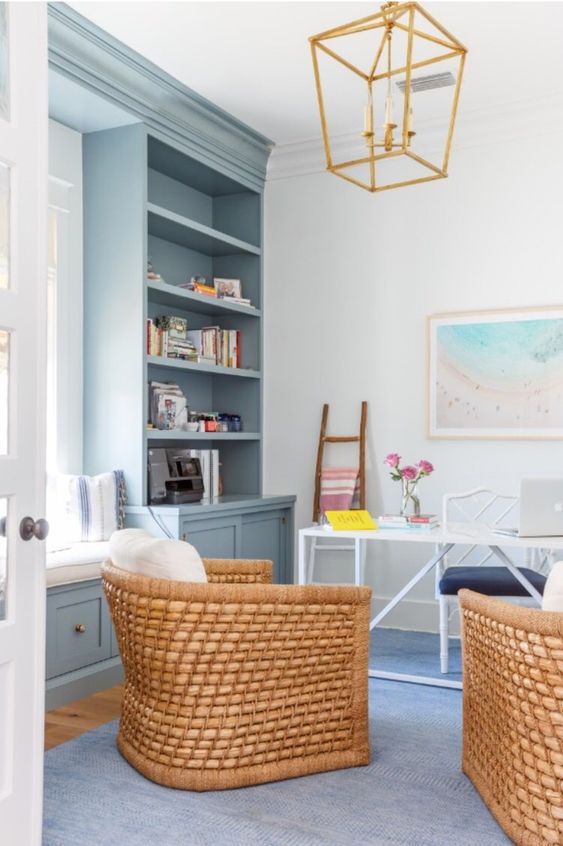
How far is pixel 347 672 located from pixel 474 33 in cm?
289

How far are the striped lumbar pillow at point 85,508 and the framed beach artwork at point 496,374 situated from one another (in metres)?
1.94

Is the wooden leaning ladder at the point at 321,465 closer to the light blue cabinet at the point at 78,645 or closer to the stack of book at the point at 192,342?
the stack of book at the point at 192,342

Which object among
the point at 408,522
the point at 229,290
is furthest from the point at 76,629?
the point at 229,290

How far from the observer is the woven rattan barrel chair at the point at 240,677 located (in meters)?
2.60

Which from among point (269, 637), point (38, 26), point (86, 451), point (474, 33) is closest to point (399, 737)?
point (269, 637)

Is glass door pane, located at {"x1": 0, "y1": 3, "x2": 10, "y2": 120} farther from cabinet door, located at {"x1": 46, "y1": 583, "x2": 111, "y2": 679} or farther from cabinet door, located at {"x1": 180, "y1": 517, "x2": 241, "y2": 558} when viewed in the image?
cabinet door, located at {"x1": 180, "y1": 517, "x2": 241, "y2": 558}

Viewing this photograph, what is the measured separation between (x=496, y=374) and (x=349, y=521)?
142cm

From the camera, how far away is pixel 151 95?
4.35 meters

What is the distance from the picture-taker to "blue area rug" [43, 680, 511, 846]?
2.36 metres

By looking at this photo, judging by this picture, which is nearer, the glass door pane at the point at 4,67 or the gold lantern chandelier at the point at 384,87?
the glass door pane at the point at 4,67

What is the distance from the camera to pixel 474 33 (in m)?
3.87

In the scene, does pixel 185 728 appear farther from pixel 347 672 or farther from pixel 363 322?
pixel 363 322

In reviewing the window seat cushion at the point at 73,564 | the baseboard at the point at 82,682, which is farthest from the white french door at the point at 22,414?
the baseboard at the point at 82,682

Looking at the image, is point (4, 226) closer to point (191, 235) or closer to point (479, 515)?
point (191, 235)
